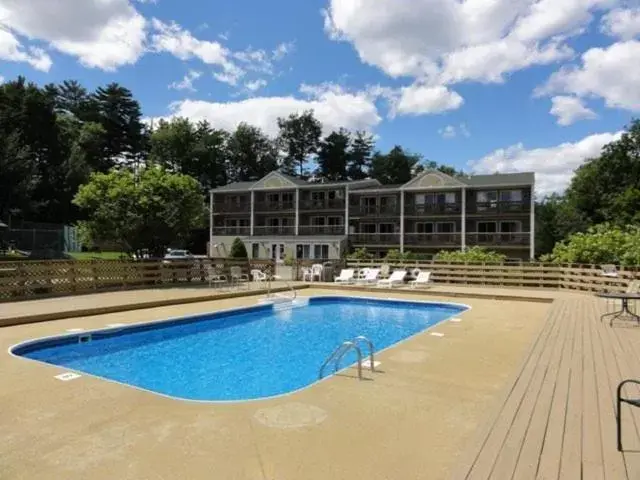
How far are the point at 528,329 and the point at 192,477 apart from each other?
763 centimetres

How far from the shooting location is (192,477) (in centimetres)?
291

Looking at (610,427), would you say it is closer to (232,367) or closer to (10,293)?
(232,367)

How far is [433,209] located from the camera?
32.3 m

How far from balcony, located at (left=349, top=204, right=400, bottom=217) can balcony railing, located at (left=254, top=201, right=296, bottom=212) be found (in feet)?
18.1

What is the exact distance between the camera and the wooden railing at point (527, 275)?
14.6 metres

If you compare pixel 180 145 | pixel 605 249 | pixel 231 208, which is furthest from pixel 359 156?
pixel 605 249

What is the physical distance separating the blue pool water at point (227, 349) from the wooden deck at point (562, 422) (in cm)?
315

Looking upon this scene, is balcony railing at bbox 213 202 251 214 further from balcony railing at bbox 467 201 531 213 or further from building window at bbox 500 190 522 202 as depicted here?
building window at bbox 500 190 522 202

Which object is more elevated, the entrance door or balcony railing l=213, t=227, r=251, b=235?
balcony railing l=213, t=227, r=251, b=235

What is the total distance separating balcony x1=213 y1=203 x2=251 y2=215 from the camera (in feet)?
129

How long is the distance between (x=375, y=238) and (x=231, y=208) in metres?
13.6

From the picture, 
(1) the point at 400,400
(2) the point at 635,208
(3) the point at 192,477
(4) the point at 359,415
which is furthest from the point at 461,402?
(2) the point at 635,208

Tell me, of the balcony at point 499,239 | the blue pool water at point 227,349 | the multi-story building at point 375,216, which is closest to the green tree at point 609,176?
the multi-story building at point 375,216

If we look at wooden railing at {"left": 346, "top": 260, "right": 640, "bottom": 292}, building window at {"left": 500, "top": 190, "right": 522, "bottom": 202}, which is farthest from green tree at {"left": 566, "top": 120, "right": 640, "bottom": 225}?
wooden railing at {"left": 346, "top": 260, "right": 640, "bottom": 292}
